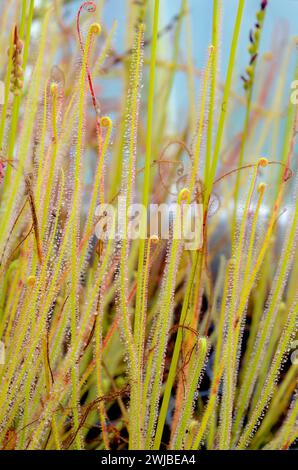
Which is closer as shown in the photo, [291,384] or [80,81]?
[80,81]

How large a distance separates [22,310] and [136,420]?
0.42 feet

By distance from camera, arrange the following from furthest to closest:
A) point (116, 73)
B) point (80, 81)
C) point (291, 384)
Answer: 1. point (116, 73)
2. point (291, 384)
3. point (80, 81)

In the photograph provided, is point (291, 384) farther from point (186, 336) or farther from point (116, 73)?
point (116, 73)

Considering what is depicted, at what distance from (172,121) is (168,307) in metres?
1.16

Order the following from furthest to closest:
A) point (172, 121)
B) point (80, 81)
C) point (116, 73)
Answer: point (172, 121)
point (116, 73)
point (80, 81)

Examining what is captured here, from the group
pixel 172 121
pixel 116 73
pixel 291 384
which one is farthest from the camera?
pixel 172 121

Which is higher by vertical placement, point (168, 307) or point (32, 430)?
point (168, 307)

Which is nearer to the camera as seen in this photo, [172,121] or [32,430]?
[32,430]

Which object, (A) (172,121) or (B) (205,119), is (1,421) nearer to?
(B) (205,119)

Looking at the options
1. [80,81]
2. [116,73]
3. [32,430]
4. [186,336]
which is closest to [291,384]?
[186,336]
